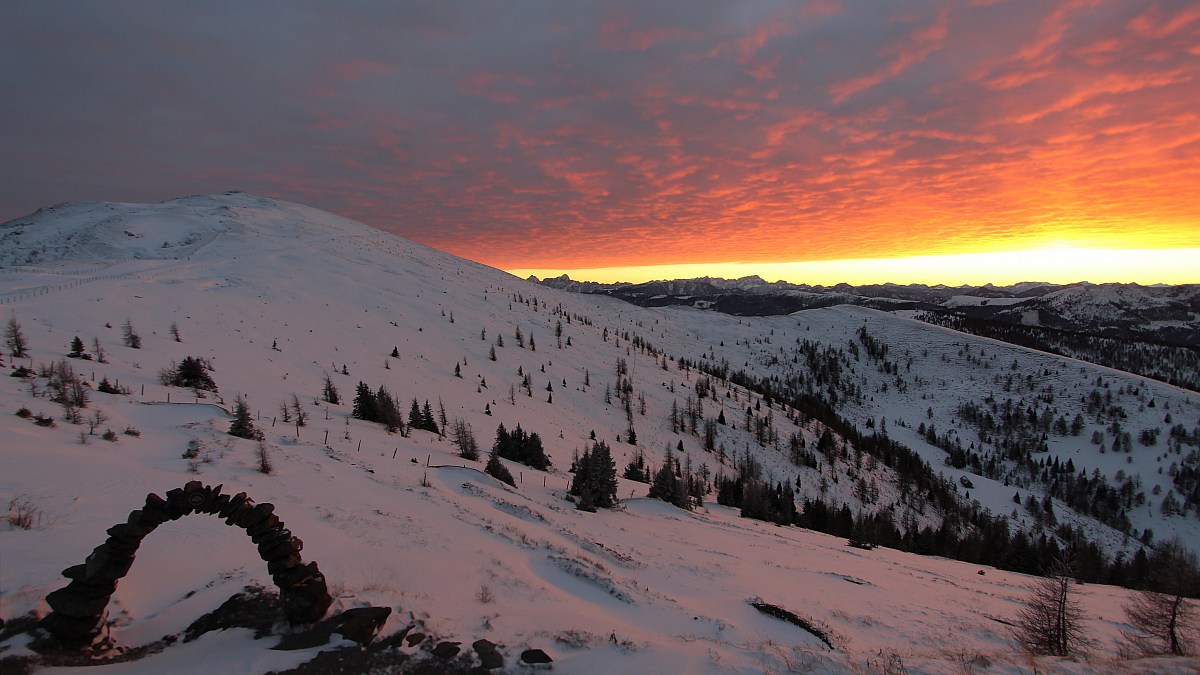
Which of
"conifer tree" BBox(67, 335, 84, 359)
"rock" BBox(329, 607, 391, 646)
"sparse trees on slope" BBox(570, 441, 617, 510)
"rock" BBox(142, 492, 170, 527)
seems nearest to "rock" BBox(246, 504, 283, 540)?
"rock" BBox(142, 492, 170, 527)

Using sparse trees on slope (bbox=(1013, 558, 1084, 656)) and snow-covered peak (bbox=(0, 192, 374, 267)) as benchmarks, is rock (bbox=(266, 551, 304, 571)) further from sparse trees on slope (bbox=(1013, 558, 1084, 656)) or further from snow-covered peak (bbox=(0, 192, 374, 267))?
snow-covered peak (bbox=(0, 192, 374, 267))

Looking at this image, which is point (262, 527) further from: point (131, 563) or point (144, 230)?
point (144, 230)

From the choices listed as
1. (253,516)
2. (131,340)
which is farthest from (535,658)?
(131,340)

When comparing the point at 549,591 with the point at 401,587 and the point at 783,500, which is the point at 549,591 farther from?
the point at 783,500

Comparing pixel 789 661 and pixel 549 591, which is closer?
pixel 789 661

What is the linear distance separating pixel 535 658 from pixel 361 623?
311 cm

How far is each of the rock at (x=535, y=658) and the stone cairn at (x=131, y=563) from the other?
378cm

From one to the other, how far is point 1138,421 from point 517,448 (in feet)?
761

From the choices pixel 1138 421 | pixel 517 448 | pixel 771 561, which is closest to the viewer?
pixel 771 561

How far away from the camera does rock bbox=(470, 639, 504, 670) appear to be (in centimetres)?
841

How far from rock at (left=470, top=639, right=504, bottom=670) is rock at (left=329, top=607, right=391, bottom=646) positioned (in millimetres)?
1733

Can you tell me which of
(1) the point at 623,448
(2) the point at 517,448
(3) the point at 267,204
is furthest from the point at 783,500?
(3) the point at 267,204

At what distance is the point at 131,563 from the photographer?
8133mm

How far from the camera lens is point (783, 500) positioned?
60.5 meters
